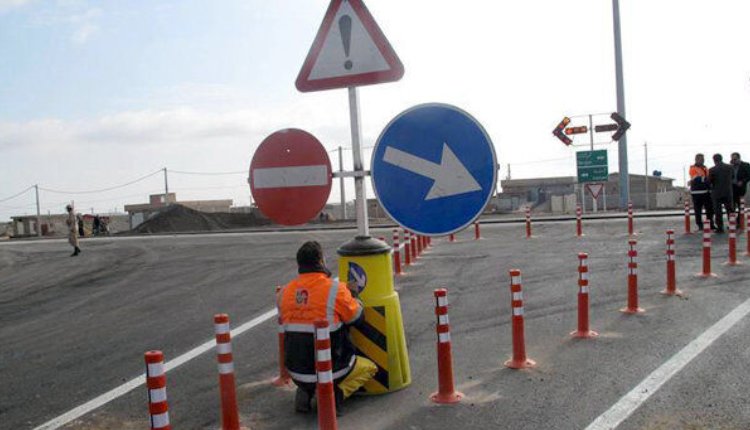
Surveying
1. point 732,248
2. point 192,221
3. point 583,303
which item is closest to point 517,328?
point 583,303

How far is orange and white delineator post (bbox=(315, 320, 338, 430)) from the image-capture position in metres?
4.86

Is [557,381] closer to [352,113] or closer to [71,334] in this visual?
[352,113]

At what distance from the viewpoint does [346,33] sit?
5.37 metres

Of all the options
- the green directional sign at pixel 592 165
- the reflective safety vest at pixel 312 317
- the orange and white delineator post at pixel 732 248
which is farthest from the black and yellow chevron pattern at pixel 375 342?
the green directional sign at pixel 592 165

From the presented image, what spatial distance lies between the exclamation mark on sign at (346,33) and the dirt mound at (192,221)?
4363 centimetres

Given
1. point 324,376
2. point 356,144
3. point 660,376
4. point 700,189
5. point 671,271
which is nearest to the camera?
point 324,376

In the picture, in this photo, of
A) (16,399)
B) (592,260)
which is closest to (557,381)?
(16,399)

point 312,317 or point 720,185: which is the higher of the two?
point 720,185

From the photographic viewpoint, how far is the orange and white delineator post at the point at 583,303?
7.87 meters

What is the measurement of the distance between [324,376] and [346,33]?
2.54 m

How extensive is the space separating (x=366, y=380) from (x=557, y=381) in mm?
1731

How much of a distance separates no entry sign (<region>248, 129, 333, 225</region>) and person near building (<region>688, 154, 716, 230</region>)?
49.8ft

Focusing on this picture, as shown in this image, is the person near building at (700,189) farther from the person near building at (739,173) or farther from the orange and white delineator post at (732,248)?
the orange and white delineator post at (732,248)

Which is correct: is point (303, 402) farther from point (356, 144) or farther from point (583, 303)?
point (583, 303)
